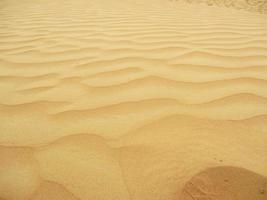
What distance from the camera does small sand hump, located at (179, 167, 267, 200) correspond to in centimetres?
85

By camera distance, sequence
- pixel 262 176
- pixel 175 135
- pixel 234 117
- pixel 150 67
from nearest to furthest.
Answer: pixel 262 176, pixel 175 135, pixel 234 117, pixel 150 67

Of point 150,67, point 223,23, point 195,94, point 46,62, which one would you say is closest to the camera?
point 195,94

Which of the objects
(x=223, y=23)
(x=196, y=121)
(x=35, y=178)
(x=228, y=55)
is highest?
(x=223, y=23)

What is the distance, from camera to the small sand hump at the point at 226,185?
85 cm

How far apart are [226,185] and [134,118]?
21.5 inches

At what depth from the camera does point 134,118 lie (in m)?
1.28

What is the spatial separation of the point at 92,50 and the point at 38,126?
1.19 metres

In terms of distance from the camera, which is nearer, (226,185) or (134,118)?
(226,185)

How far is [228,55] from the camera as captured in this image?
2121mm

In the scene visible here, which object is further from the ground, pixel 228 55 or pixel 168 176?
pixel 228 55

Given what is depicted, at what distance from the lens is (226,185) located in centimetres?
89

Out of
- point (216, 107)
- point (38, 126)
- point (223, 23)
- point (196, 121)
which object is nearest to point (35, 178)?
point (38, 126)

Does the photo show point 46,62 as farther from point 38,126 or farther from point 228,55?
point 228,55

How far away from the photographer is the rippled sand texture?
0.93 metres
